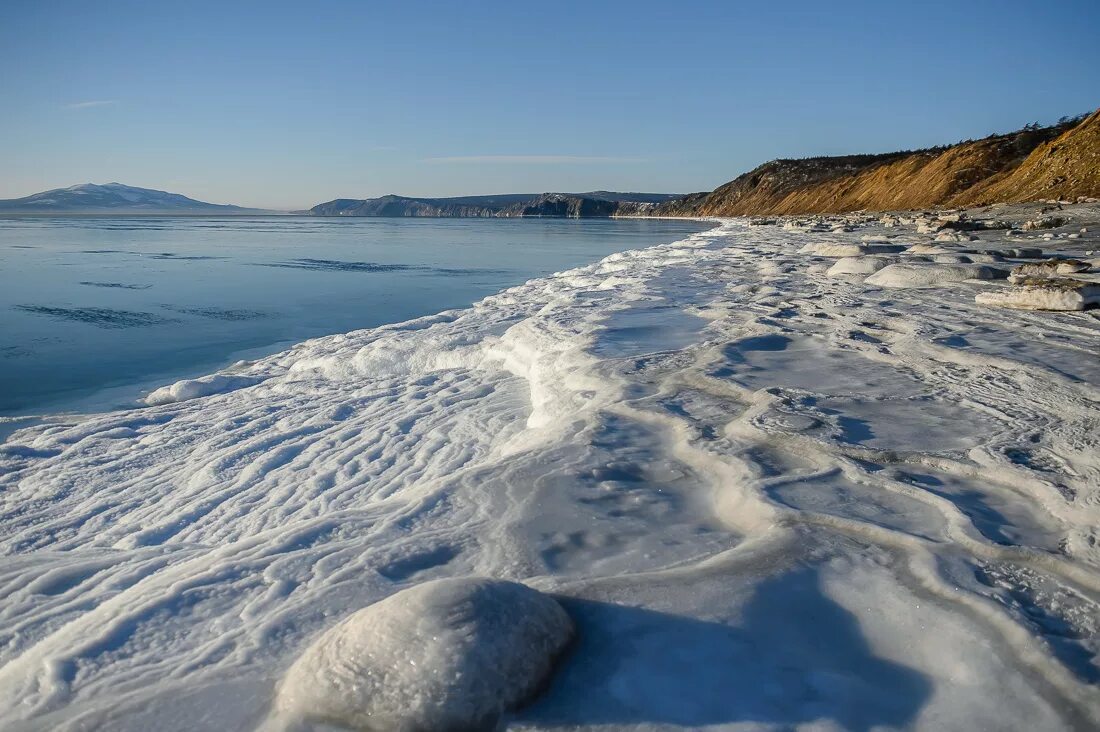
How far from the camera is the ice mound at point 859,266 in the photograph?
10.6 metres

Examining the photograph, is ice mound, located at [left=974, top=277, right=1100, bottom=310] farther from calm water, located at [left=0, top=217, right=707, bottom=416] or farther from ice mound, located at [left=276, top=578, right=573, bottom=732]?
calm water, located at [left=0, top=217, right=707, bottom=416]

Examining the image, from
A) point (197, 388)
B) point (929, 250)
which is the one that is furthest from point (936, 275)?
point (197, 388)

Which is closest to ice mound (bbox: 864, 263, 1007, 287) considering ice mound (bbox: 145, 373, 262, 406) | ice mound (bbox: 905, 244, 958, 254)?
ice mound (bbox: 905, 244, 958, 254)

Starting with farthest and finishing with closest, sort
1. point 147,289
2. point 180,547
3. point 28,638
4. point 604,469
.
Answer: point 147,289 < point 604,469 < point 180,547 < point 28,638

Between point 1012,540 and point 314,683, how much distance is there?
2.46m

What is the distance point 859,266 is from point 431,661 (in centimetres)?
1062

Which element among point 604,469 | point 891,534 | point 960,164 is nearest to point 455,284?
point 604,469

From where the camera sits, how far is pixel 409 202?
192 metres

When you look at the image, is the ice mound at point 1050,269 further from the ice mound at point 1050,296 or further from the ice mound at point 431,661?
the ice mound at point 431,661

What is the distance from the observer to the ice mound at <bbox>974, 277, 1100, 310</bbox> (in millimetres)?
6562

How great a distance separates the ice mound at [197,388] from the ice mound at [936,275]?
809cm

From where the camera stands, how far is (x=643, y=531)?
276 centimetres

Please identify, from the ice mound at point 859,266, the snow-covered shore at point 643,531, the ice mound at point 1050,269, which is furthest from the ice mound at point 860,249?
the snow-covered shore at point 643,531

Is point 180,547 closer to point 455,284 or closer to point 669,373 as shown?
point 669,373
